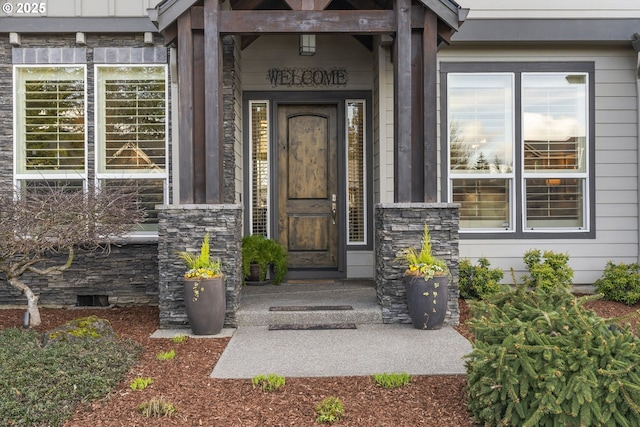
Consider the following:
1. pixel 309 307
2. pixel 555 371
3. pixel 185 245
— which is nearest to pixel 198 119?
pixel 185 245

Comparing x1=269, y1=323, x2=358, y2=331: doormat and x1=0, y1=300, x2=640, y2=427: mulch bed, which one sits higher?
x1=269, y1=323, x2=358, y2=331: doormat

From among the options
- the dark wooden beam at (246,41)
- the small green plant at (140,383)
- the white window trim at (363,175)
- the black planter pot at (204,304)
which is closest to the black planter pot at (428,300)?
the black planter pot at (204,304)

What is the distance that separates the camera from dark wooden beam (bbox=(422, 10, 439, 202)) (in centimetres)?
463

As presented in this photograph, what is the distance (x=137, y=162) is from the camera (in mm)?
5711

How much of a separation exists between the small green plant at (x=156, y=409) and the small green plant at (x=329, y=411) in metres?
→ 0.81

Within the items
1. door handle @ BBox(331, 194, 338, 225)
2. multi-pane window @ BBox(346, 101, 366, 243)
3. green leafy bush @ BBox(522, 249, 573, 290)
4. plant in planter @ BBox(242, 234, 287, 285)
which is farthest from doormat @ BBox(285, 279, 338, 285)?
green leafy bush @ BBox(522, 249, 573, 290)

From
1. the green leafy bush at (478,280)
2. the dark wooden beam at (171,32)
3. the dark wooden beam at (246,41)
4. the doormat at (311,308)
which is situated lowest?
the doormat at (311,308)

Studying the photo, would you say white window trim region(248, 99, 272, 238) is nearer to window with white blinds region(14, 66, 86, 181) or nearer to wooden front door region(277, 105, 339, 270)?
A: wooden front door region(277, 105, 339, 270)

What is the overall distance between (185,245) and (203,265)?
13.5 inches

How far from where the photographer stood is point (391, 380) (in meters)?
3.08

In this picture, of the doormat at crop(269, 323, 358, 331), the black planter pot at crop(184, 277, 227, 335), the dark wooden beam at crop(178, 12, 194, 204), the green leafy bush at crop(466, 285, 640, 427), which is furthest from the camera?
the dark wooden beam at crop(178, 12, 194, 204)

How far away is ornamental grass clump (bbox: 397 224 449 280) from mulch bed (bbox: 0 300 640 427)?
1.21 meters

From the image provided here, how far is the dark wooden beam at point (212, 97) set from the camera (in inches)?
178

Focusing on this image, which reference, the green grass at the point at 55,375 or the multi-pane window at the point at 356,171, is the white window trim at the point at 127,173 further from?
the multi-pane window at the point at 356,171
